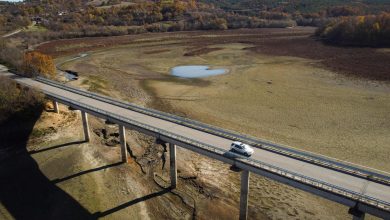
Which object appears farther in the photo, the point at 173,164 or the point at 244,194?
the point at 173,164

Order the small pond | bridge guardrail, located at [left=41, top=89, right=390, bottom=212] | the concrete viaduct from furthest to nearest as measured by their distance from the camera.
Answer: the small pond
the concrete viaduct
bridge guardrail, located at [left=41, top=89, right=390, bottom=212]

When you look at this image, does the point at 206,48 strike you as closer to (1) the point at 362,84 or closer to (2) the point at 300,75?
(2) the point at 300,75

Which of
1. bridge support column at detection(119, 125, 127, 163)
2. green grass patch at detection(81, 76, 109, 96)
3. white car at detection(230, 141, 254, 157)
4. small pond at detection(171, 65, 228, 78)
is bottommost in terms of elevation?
small pond at detection(171, 65, 228, 78)

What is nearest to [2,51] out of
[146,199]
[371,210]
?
[146,199]

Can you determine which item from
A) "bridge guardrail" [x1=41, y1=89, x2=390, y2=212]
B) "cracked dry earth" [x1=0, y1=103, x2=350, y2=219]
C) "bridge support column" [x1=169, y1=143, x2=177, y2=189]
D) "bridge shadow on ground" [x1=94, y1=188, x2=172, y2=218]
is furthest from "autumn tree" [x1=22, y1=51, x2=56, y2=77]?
"bridge shadow on ground" [x1=94, y1=188, x2=172, y2=218]

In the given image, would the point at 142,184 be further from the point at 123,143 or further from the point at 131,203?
the point at 123,143

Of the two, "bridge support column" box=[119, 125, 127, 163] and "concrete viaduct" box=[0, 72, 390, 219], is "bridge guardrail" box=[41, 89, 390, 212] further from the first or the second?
"bridge support column" box=[119, 125, 127, 163]

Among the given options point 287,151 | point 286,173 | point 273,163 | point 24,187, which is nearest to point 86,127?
point 24,187
